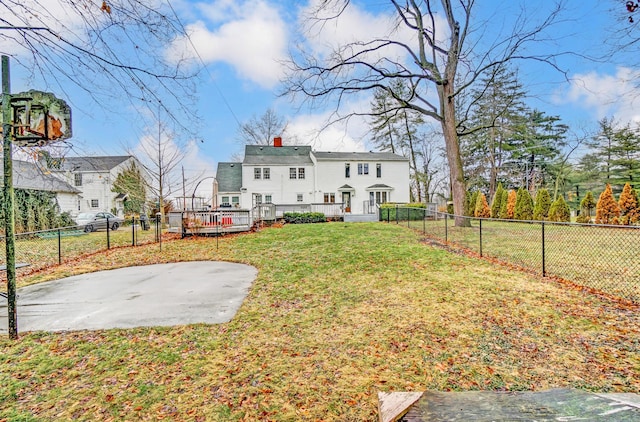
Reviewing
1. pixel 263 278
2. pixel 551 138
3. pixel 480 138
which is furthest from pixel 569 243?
pixel 551 138

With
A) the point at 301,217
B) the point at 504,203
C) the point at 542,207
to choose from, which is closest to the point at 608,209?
the point at 542,207

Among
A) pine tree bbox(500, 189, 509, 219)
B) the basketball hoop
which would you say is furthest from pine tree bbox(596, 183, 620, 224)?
the basketball hoop

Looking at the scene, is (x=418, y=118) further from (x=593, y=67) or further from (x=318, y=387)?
(x=318, y=387)

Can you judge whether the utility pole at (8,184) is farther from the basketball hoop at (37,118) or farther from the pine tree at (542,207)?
the pine tree at (542,207)

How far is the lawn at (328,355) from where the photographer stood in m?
2.21

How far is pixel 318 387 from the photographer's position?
236 cm

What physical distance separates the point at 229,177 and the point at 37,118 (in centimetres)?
2460

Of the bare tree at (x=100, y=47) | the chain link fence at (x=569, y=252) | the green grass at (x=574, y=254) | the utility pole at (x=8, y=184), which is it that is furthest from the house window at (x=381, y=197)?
the utility pole at (x=8, y=184)

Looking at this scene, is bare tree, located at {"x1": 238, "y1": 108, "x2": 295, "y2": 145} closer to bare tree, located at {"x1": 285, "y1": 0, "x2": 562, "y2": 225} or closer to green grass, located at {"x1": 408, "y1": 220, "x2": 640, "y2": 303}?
bare tree, located at {"x1": 285, "y1": 0, "x2": 562, "y2": 225}

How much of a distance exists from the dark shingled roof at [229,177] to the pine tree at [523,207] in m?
20.3

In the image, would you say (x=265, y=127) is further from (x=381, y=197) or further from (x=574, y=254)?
(x=574, y=254)

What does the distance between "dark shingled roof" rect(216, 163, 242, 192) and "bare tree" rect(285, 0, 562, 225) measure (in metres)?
14.8

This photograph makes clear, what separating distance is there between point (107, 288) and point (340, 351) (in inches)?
182

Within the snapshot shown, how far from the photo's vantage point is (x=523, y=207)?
56.4ft
